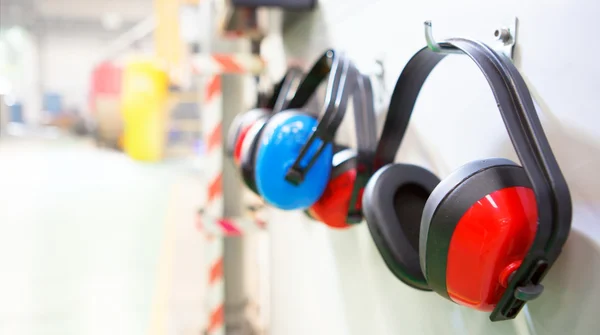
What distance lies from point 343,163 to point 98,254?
2.54 m

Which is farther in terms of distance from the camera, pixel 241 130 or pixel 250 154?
pixel 241 130

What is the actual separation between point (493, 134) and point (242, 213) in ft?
4.21

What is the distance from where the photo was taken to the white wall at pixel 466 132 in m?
0.37

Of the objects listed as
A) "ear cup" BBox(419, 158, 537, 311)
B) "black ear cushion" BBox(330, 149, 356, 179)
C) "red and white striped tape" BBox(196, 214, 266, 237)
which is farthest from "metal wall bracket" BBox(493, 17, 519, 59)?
"red and white striped tape" BBox(196, 214, 266, 237)

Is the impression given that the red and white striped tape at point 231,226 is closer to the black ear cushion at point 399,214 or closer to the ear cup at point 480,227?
the black ear cushion at point 399,214

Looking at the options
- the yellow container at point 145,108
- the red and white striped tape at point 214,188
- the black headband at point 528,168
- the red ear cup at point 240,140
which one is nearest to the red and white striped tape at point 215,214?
the red and white striped tape at point 214,188

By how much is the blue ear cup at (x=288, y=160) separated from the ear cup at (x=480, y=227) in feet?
0.93

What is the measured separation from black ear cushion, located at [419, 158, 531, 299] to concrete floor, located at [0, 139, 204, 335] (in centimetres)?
177

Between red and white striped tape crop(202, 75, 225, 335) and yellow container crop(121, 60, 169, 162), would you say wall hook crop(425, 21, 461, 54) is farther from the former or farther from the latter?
yellow container crop(121, 60, 169, 162)

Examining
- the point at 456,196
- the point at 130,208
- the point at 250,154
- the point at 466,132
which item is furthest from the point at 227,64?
the point at 130,208

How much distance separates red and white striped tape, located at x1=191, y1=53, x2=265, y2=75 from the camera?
4.69 feet

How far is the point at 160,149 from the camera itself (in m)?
6.27

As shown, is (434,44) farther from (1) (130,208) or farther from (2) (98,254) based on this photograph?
(1) (130,208)

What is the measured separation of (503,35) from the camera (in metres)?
0.45
